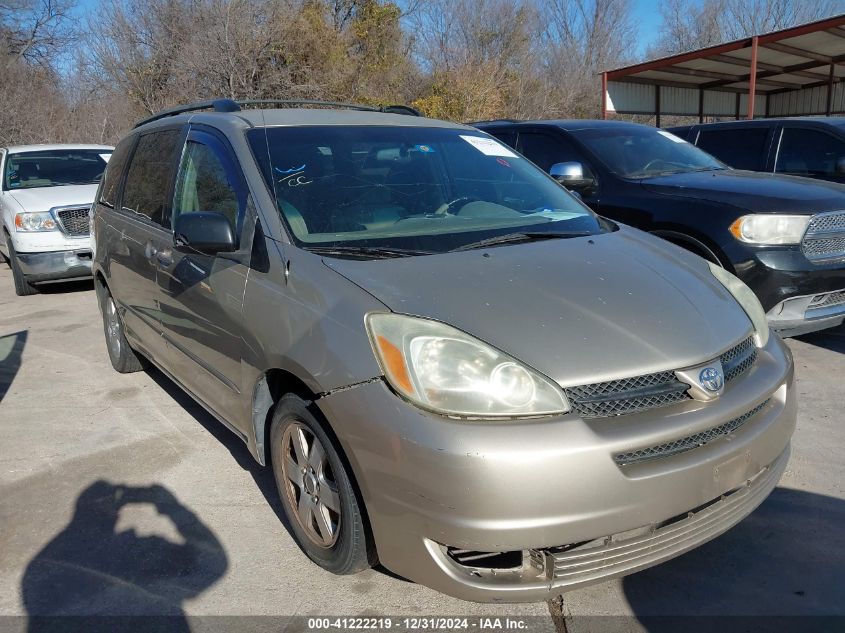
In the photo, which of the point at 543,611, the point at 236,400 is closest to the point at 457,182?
the point at 236,400

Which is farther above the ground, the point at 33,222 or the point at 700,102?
the point at 33,222

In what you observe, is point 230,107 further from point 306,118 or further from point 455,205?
A: point 455,205

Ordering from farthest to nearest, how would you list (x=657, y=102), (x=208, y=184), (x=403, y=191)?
(x=657, y=102)
(x=208, y=184)
(x=403, y=191)

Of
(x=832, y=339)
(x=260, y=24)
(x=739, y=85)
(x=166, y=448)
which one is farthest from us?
(x=739, y=85)

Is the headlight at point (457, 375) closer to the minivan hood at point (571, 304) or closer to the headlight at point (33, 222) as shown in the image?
the minivan hood at point (571, 304)

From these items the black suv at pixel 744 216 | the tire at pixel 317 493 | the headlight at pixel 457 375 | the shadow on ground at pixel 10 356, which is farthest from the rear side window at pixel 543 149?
the shadow on ground at pixel 10 356

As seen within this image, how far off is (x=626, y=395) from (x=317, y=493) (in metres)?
1.21

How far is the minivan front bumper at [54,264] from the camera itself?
26.6 ft

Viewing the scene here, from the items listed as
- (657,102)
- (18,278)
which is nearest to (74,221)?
(18,278)

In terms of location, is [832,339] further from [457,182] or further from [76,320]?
[76,320]

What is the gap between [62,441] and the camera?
420 cm

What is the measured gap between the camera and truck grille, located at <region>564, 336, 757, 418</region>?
220 cm

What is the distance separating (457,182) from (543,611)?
203 cm

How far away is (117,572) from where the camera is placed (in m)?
2.88
